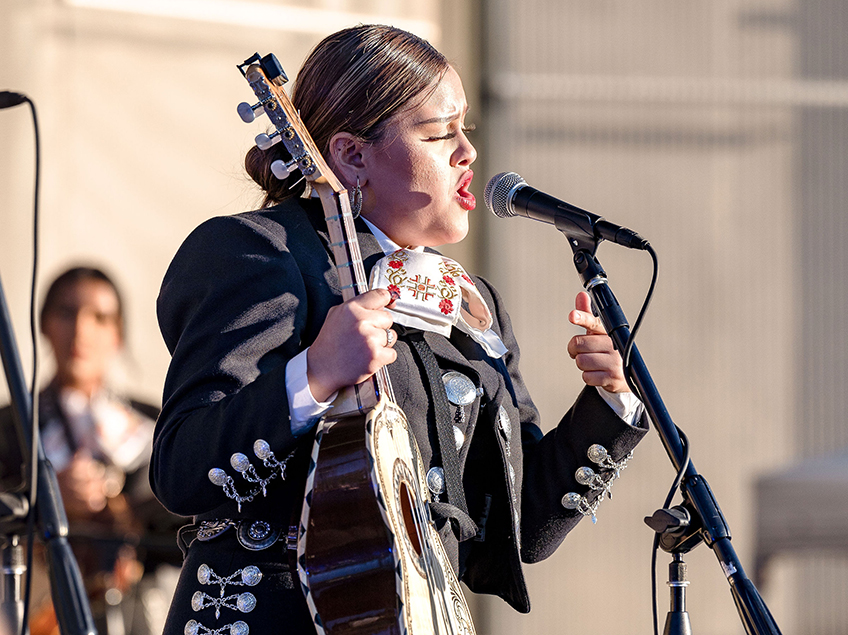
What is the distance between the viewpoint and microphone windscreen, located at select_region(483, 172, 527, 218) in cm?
176

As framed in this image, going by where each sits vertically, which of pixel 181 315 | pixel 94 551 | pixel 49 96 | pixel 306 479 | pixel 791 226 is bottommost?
pixel 94 551

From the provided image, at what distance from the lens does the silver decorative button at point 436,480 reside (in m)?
1.62

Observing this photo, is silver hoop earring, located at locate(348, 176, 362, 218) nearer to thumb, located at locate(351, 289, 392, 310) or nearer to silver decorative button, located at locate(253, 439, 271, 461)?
thumb, located at locate(351, 289, 392, 310)

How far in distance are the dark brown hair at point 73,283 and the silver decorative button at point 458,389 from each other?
9.56 feet

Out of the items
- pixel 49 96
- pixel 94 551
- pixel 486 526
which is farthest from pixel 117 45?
pixel 486 526

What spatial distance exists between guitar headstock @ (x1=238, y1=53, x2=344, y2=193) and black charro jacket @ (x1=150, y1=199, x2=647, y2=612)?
11 centimetres

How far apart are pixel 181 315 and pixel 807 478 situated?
4137 millimetres

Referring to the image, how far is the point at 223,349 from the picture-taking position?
58.6 inches

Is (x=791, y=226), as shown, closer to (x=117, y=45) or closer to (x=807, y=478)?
(x=807, y=478)

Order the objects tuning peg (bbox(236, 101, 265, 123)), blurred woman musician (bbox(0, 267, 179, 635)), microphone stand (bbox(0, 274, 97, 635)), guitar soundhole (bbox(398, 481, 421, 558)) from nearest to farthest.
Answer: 1. microphone stand (bbox(0, 274, 97, 635))
2. guitar soundhole (bbox(398, 481, 421, 558))
3. tuning peg (bbox(236, 101, 265, 123))
4. blurred woman musician (bbox(0, 267, 179, 635))

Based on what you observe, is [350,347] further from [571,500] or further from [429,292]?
[571,500]

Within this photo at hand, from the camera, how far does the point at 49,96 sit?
4.48 meters

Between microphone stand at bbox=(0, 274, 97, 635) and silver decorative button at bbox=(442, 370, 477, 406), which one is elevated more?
silver decorative button at bbox=(442, 370, 477, 406)

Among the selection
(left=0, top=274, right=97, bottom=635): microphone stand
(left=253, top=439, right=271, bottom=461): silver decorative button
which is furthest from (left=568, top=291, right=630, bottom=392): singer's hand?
(left=0, top=274, right=97, bottom=635): microphone stand
